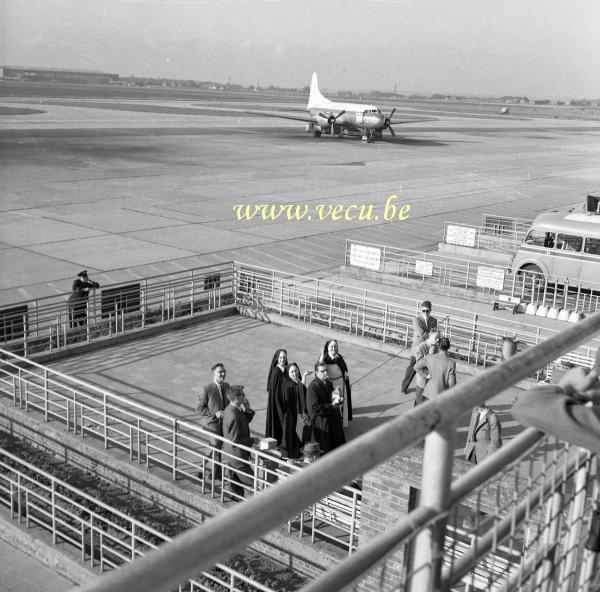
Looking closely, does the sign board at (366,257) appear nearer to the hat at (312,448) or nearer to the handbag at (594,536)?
the hat at (312,448)

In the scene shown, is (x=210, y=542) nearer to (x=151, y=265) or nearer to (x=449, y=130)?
(x=151, y=265)

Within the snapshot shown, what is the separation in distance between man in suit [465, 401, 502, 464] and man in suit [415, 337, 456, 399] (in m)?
1.06

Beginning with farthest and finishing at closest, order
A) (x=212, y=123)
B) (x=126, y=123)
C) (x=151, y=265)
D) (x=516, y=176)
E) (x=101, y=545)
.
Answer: (x=212, y=123) → (x=126, y=123) → (x=516, y=176) → (x=151, y=265) → (x=101, y=545)

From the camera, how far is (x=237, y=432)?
977 cm

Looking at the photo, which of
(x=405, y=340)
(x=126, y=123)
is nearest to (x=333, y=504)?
(x=405, y=340)

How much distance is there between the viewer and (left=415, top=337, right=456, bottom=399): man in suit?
35.4ft

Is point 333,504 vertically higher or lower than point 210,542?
lower

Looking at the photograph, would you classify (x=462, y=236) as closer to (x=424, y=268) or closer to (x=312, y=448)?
(x=424, y=268)

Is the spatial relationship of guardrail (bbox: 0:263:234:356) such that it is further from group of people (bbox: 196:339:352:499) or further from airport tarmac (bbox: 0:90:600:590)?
group of people (bbox: 196:339:352:499)

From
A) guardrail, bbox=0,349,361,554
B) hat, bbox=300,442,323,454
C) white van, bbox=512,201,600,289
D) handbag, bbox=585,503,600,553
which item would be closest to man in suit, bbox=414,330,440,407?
hat, bbox=300,442,323,454

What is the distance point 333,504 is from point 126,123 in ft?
265

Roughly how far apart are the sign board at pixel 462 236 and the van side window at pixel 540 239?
5657 mm

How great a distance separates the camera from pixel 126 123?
280 ft

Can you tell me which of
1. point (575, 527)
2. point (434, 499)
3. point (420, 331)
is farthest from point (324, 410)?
point (434, 499)
